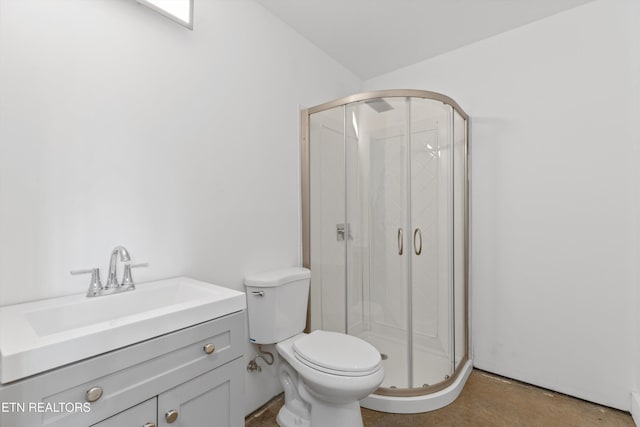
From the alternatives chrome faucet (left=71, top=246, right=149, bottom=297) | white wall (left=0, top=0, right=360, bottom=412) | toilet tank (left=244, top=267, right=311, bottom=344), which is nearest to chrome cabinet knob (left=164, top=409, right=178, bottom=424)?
chrome faucet (left=71, top=246, right=149, bottom=297)

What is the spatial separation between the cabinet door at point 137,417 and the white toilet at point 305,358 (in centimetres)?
72

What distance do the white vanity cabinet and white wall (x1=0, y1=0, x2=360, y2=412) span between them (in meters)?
0.50

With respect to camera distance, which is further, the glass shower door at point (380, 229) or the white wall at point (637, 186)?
the glass shower door at point (380, 229)

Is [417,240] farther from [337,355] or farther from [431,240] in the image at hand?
[337,355]

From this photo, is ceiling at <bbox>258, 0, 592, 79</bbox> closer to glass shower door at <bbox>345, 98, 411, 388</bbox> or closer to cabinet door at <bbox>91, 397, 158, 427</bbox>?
glass shower door at <bbox>345, 98, 411, 388</bbox>

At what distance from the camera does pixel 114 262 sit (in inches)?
46.9

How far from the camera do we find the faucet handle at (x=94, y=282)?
112cm

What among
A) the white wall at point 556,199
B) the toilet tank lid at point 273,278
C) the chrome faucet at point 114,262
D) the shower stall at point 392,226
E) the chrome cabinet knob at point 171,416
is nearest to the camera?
the chrome cabinet knob at point 171,416

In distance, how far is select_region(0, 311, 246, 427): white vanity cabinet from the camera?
2.30 feet

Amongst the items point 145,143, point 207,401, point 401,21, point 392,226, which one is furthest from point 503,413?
point 401,21

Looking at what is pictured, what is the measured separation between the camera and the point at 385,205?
2.07 metres

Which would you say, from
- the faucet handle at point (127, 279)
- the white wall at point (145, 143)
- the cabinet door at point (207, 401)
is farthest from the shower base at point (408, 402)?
the faucet handle at point (127, 279)

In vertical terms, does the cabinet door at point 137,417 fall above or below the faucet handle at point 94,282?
below

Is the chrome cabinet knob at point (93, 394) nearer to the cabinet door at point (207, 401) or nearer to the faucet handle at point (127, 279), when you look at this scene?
the cabinet door at point (207, 401)
